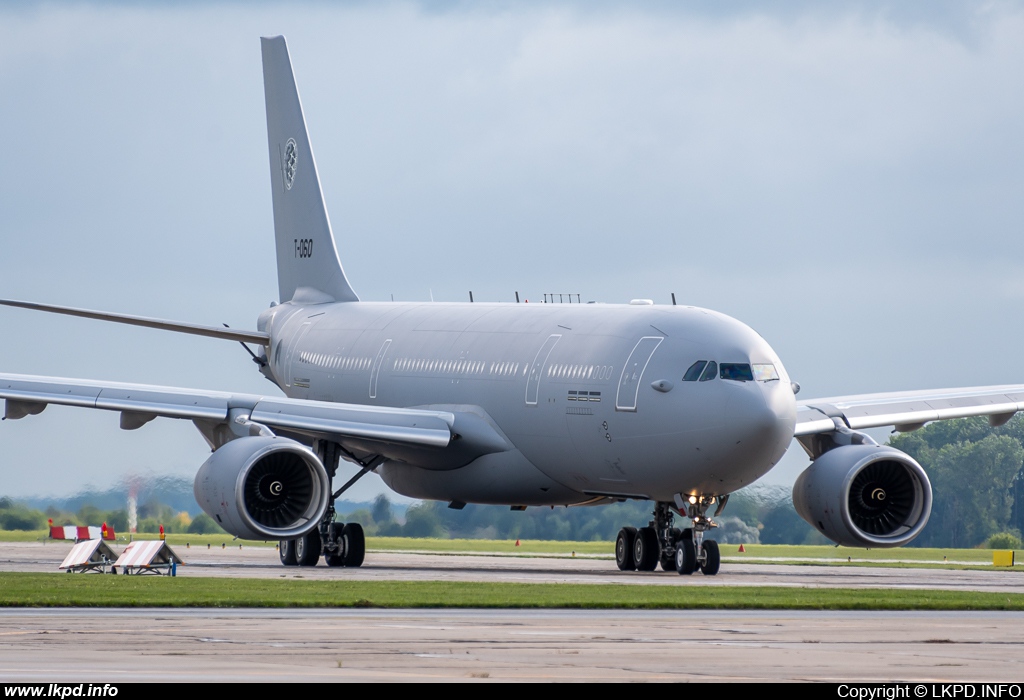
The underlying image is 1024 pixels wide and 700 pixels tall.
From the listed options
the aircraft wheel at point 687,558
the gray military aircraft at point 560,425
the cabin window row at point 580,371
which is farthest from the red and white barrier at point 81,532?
the aircraft wheel at point 687,558

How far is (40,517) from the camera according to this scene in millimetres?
45125

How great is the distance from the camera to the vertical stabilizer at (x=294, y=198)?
43594 millimetres

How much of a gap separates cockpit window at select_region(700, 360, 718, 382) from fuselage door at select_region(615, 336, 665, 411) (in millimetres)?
1078

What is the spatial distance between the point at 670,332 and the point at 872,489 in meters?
4.72

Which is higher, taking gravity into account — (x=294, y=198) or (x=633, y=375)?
(x=294, y=198)

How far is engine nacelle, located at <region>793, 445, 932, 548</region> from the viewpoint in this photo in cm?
2967

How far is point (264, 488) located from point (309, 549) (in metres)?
4.10

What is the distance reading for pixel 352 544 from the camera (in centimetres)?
3216

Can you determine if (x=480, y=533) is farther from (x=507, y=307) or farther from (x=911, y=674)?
(x=911, y=674)

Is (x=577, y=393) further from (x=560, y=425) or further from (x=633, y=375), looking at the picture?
(x=633, y=375)

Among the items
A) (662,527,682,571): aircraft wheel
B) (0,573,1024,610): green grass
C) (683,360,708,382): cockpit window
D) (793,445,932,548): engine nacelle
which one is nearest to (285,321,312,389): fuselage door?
(662,527,682,571): aircraft wheel

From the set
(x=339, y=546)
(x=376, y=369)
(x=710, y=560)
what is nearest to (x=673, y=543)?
(x=710, y=560)

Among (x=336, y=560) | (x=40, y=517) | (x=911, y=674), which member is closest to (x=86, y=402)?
(x=336, y=560)
